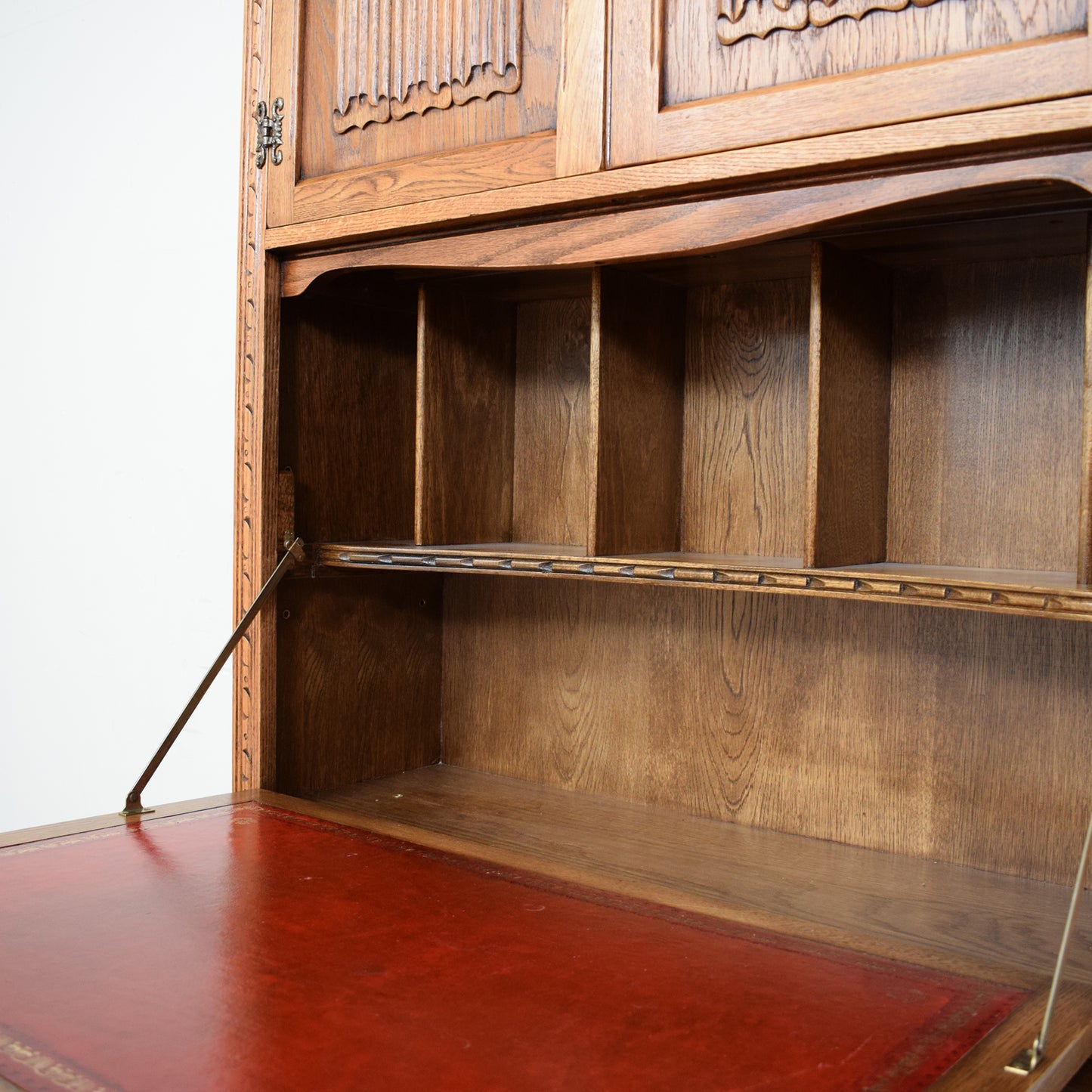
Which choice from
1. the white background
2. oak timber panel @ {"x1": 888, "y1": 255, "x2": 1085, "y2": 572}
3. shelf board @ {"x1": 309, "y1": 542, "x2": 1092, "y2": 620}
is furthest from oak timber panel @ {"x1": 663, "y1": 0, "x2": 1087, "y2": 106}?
the white background

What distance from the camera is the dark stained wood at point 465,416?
1.86 metres

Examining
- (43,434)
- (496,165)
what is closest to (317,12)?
(496,165)

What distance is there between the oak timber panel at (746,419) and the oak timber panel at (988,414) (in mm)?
163

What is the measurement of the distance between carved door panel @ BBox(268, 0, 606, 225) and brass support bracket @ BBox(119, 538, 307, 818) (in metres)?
0.54

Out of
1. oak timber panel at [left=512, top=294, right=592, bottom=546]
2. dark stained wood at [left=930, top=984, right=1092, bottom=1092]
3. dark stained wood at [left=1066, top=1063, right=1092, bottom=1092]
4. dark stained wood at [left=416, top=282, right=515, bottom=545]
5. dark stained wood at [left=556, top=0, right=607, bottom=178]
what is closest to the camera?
dark stained wood at [left=930, top=984, right=1092, bottom=1092]

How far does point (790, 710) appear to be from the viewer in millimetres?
1804

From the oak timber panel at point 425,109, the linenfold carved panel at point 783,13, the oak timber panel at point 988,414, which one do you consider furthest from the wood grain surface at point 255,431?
the oak timber panel at point 988,414

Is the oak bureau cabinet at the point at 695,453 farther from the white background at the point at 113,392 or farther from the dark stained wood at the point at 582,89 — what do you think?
the white background at the point at 113,392

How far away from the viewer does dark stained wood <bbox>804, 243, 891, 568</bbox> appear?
145 cm

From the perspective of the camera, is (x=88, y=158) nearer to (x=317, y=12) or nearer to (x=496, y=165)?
(x=317, y=12)

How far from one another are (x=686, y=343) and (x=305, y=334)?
0.65 metres

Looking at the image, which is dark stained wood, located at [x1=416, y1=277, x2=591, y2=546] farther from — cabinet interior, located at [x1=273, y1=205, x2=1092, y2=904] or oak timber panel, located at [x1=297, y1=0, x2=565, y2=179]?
oak timber panel, located at [x1=297, y1=0, x2=565, y2=179]

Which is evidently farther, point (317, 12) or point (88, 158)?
point (88, 158)

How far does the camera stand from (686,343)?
1.88 m
